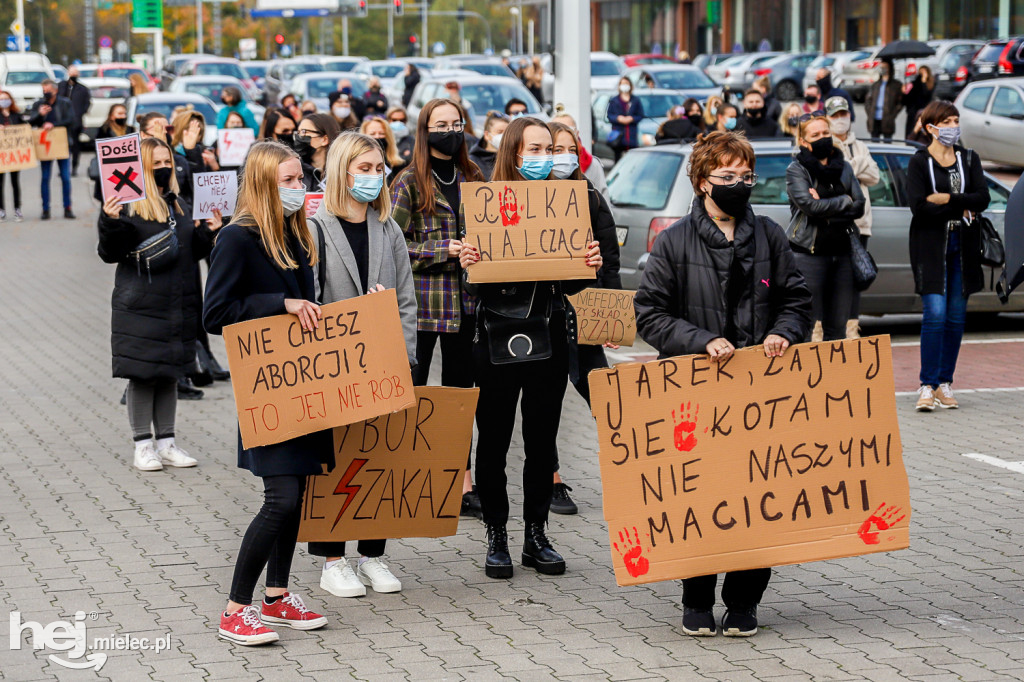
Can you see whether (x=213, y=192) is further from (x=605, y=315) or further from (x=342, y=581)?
(x=342, y=581)

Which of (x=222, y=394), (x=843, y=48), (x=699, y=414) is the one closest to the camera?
(x=699, y=414)

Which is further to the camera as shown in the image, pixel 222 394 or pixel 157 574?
pixel 222 394

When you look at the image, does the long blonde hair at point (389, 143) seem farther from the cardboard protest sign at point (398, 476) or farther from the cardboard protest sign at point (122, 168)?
the cardboard protest sign at point (398, 476)

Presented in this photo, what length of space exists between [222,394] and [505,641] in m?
5.50

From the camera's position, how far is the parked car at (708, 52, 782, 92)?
158ft

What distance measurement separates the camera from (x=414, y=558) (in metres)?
6.32

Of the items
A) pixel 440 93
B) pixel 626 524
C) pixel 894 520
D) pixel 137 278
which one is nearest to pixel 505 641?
pixel 626 524

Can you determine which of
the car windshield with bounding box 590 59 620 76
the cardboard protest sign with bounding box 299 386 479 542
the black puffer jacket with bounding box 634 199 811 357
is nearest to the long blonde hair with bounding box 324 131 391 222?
the cardboard protest sign with bounding box 299 386 479 542

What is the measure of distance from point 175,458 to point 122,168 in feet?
5.52

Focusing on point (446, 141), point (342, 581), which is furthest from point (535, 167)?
point (342, 581)

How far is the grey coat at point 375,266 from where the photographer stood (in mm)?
5609

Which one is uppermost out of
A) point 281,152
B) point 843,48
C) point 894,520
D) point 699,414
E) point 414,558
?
point 843,48

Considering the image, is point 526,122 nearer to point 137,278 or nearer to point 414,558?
point 414,558

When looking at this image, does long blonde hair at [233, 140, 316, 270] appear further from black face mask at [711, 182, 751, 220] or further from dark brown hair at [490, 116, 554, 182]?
black face mask at [711, 182, 751, 220]
